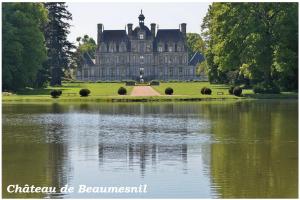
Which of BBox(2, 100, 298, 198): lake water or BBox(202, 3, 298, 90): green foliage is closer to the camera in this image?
BBox(2, 100, 298, 198): lake water

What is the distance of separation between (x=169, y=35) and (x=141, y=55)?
529 centimetres

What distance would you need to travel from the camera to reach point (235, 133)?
649 inches

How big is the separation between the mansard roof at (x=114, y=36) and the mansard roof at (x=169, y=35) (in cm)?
522

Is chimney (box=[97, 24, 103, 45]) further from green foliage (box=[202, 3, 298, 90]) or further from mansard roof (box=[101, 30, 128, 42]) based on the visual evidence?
green foliage (box=[202, 3, 298, 90])

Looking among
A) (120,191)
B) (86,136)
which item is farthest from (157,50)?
(120,191)

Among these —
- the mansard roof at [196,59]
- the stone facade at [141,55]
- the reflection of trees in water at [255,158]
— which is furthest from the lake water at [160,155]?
the mansard roof at [196,59]

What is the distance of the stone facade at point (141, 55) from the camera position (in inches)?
3986

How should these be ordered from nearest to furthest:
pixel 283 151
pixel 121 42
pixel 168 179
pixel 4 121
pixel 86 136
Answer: pixel 168 179 → pixel 283 151 → pixel 86 136 → pixel 4 121 → pixel 121 42

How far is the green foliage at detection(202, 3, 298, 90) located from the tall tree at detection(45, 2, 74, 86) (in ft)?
82.9

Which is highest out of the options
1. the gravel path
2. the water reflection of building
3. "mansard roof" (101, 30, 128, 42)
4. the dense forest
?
"mansard roof" (101, 30, 128, 42)

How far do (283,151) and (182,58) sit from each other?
297 ft

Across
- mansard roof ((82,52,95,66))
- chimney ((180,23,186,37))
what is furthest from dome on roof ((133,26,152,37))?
mansard roof ((82,52,95,66))

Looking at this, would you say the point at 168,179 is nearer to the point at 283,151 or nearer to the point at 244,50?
the point at 283,151

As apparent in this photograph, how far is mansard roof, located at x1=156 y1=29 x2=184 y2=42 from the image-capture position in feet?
338
